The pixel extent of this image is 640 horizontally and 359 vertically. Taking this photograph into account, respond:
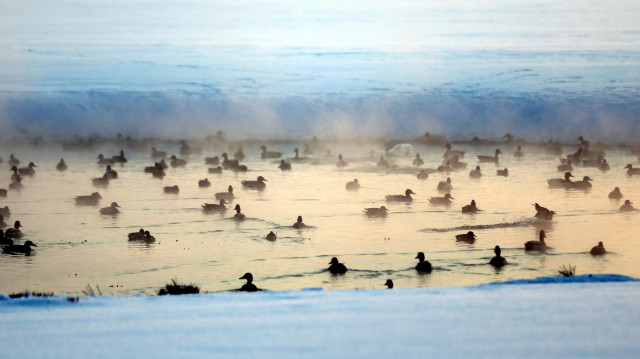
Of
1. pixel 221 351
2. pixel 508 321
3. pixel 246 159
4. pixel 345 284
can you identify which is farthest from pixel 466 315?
pixel 246 159

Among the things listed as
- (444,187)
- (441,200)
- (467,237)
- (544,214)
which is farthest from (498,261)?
(444,187)

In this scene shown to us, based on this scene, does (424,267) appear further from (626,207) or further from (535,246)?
→ (626,207)

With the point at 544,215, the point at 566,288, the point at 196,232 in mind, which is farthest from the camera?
the point at 544,215

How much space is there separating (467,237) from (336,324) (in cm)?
959

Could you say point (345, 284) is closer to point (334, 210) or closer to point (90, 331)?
point (90, 331)

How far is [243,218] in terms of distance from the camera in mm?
18672

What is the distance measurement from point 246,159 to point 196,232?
17118 mm

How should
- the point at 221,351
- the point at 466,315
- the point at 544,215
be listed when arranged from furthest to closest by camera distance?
the point at 544,215 < the point at 466,315 < the point at 221,351

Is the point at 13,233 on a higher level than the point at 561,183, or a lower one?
lower

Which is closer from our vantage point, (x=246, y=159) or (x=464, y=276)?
(x=464, y=276)

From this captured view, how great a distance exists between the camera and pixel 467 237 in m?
15.9

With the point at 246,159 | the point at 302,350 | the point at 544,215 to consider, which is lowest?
the point at 302,350

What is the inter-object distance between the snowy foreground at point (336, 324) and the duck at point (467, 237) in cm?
744

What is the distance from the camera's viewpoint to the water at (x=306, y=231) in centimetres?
1323
